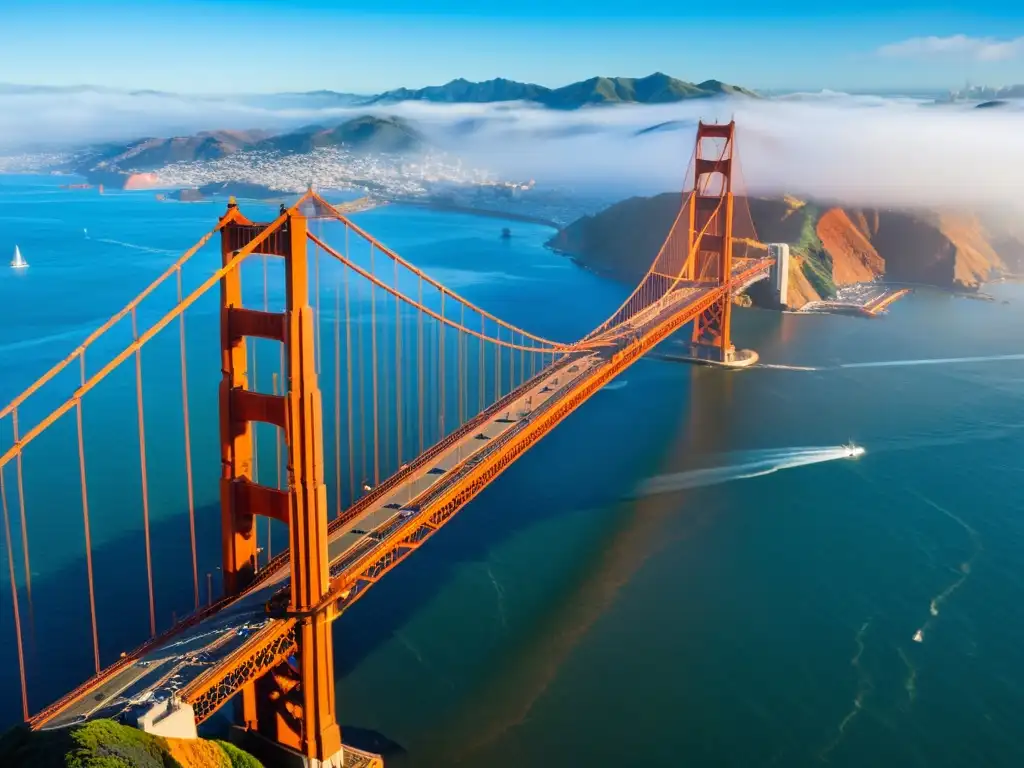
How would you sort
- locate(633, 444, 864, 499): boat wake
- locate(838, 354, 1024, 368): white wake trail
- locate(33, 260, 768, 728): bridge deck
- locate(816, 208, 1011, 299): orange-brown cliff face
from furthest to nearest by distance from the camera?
locate(816, 208, 1011, 299): orange-brown cliff face < locate(838, 354, 1024, 368): white wake trail < locate(633, 444, 864, 499): boat wake < locate(33, 260, 768, 728): bridge deck

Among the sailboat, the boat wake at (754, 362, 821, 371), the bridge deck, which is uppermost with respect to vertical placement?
the bridge deck

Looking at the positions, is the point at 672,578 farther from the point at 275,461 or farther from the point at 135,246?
the point at 135,246

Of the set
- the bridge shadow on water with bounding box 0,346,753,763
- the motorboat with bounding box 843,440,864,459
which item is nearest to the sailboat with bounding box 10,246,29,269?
the bridge shadow on water with bounding box 0,346,753,763

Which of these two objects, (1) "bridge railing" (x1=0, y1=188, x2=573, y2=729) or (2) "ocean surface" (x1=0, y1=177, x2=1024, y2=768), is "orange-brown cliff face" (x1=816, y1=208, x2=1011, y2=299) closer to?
(2) "ocean surface" (x1=0, y1=177, x2=1024, y2=768)

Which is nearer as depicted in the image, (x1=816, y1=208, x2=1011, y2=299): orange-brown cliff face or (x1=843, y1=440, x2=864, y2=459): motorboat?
(x1=843, y1=440, x2=864, y2=459): motorboat

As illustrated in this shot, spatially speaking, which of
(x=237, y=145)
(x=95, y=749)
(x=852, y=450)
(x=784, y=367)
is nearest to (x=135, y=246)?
(x=784, y=367)

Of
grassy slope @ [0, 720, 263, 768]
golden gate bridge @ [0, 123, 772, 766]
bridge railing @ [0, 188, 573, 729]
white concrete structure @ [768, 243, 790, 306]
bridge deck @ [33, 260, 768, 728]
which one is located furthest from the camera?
white concrete structure @ [768, 243, 790, 306]
